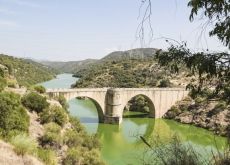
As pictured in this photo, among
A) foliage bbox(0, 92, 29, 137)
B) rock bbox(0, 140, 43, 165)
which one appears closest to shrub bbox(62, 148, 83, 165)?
foliage bbox(0, 92, 29, 137)

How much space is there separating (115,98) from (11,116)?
26208 millimetres

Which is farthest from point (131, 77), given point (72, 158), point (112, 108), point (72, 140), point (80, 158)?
point (72, 158)

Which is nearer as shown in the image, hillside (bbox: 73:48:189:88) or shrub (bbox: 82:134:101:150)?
shrub (bbox: 82:134:101:150)

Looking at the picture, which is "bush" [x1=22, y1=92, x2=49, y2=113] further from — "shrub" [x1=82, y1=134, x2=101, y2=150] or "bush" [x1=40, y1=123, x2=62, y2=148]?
"shrub" [x1=82, y1=134, x2=101, y2=150]

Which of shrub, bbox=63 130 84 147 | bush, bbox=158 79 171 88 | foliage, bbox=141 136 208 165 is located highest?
bush, bbox=158 79 171 88

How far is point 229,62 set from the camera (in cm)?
506

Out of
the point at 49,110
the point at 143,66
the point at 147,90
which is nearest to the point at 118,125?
the point at 147,90

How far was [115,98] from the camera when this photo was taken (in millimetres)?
42531

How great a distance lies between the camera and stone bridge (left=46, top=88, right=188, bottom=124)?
3941 cm

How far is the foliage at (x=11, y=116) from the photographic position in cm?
1583

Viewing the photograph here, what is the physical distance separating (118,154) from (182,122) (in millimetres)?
20252

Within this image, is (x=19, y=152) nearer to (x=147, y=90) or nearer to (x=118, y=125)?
(x=118, y=125)

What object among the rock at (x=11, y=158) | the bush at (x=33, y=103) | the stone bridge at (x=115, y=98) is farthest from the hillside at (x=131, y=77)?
the rock at (x=11, y=158)

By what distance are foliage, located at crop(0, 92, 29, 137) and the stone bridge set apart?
16.5 metres
